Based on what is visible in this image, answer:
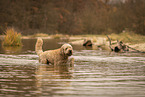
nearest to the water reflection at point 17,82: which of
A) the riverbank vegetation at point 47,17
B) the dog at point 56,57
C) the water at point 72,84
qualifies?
the water at point 72,84

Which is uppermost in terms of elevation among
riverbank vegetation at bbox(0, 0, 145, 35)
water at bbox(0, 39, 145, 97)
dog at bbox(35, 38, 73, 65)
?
riverbank vegetation at bbox(0, 0, 145, 35)

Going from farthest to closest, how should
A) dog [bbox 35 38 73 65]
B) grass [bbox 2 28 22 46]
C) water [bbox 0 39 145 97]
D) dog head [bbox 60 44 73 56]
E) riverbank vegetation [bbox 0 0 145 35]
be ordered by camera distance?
1. riverbank vegetation [bbox 0 0 145 35]
2. grass [bbox 2 28 22 46]
3. dog [bbox 35 38 73 65]
4. dog head [bbox 60 44 73 56]
5. water [bbox 0 39 145 97]

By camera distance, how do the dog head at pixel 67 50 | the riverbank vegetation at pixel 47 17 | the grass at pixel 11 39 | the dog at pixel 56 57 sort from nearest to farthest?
the dog head at pixel 67 50 < the dog at pixel 56 57 < the grass at pixel 11 39 < the riverbank vegetation at pixel 47 17

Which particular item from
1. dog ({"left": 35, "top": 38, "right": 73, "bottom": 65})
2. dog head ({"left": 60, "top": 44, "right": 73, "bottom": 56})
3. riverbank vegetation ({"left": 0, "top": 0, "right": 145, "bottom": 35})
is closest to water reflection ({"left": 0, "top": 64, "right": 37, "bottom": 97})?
dog head ({"left": 60, "top": 44, "right": 73, "bottom": 56})

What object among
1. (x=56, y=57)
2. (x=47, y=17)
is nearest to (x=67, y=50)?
(x=56, y=57)

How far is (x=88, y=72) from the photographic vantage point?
945 cm

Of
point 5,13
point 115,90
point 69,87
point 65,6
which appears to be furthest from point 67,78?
point 65,6

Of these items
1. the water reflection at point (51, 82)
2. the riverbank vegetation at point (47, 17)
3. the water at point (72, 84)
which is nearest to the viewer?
the water at point (72, 84)

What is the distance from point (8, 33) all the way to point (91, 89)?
775 inches

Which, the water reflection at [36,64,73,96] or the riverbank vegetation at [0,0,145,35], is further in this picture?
the riverbank vegetation at [0,0,145,35]

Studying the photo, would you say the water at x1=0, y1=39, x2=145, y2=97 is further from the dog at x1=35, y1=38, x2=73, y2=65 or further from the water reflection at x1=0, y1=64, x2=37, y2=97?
the dog at x1=35, y1=38, x2=73, y2=65

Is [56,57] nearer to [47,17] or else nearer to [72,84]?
[72,84]

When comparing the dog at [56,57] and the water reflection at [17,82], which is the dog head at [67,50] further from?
the water reflection at [17,82]

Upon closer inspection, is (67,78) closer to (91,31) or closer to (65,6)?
(91,31)
